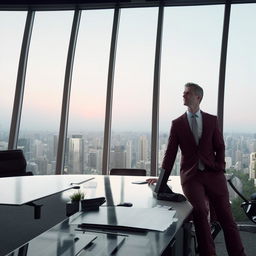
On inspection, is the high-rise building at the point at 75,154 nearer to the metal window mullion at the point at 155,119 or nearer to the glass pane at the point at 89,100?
the glass pane at the point at 89,100

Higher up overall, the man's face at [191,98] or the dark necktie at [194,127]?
the man's face at [191,98]

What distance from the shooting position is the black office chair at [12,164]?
3.60 m

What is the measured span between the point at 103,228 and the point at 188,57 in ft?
13.0

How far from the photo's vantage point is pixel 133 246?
1.16m

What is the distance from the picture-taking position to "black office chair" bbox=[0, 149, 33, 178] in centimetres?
360

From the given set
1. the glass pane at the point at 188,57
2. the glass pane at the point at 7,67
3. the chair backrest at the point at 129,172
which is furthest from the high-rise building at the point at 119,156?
the glass pane at the point at 7,67

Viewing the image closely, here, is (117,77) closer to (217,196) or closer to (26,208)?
(217,196)

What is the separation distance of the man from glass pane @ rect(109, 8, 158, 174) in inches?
99.3

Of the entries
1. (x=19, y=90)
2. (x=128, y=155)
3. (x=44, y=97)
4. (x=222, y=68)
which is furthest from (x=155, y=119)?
(x=19, y=90)

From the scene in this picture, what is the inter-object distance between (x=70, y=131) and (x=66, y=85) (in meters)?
0.76

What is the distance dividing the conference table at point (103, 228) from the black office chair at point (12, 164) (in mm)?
1499

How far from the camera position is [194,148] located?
237 centimetres

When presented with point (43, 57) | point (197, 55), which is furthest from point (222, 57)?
point (43, 57)

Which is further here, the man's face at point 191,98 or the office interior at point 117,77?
the office interior at point 117,77
